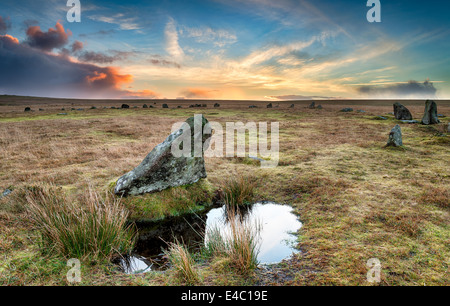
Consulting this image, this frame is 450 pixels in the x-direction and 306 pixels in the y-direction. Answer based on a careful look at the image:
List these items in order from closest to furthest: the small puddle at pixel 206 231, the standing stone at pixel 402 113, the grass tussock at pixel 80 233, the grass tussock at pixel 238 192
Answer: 1. the grass tussock at pixel 80 233
2. the small puddle at pixel 206 231
3. the grass tussock at pixel 238 192
4. the standing stone at pixel 402 113

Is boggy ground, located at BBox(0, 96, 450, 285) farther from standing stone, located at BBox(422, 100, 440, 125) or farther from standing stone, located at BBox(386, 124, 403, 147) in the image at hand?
standing stone, located at BBox(422, 100, 440, 125)

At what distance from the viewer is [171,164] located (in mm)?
7062

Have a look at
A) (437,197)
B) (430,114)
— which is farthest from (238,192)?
(430,114)

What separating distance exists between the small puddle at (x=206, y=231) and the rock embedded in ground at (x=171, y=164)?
121 cm

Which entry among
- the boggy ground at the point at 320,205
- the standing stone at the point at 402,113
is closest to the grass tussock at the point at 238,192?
the boggy ground at the point at 320,205

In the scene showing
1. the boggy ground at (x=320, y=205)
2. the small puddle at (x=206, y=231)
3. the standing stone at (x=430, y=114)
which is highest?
the standing stone at (x=430, y=114)

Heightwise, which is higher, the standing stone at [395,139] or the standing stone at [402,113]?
the standing stone at [402,113]

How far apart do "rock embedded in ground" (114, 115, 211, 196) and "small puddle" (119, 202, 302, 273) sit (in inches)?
47.7

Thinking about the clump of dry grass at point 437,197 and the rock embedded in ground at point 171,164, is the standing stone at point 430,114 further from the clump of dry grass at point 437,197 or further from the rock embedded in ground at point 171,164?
the rock embedded in ground at point 171,164

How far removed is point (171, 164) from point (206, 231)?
7.84 feet

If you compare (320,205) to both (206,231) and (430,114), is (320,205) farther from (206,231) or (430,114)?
(430,114)

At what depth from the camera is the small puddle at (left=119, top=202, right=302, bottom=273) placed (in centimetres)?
453

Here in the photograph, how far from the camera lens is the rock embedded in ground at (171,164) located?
6762 millimetres

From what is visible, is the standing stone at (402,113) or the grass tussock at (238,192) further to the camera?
the standing stone at (402,113)
